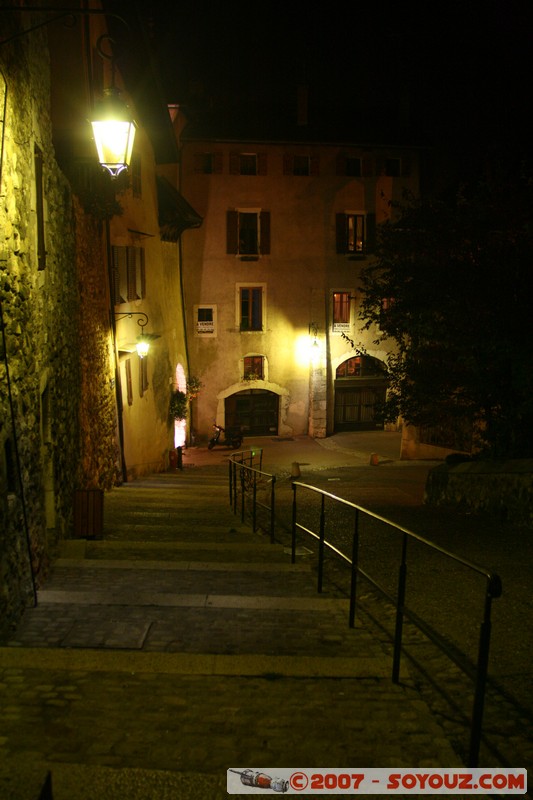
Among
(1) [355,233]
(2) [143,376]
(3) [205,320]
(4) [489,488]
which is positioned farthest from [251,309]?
(4) [489,488]

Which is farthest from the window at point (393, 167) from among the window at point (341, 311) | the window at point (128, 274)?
the window at point (128, 274)

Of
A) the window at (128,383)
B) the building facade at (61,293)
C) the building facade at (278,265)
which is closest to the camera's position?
the building facade at (61,293)

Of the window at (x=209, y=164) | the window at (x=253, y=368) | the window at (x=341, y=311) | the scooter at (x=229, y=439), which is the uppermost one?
the window at (x=209, y=164)

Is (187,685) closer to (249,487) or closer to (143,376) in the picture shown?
(249,487)

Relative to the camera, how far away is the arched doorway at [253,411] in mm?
29000

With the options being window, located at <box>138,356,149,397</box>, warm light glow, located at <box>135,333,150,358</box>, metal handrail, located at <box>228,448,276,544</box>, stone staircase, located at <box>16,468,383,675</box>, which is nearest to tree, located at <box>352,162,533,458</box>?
metal handrail, located at <box>228,448,276,544</box>

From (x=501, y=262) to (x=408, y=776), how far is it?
1112 cm

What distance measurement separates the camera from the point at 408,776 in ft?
10.1

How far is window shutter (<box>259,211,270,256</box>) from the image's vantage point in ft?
91.4

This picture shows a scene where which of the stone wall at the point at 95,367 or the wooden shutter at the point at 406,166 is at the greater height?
the wooden shutter at the point at 406,166

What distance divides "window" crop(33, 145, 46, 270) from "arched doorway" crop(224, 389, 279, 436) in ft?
70.8

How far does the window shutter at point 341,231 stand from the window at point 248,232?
309 centimetres

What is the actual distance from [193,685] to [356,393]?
2671 centimetres

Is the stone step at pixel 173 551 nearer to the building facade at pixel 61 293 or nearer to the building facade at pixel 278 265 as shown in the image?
the building facade at pixel 61 293
